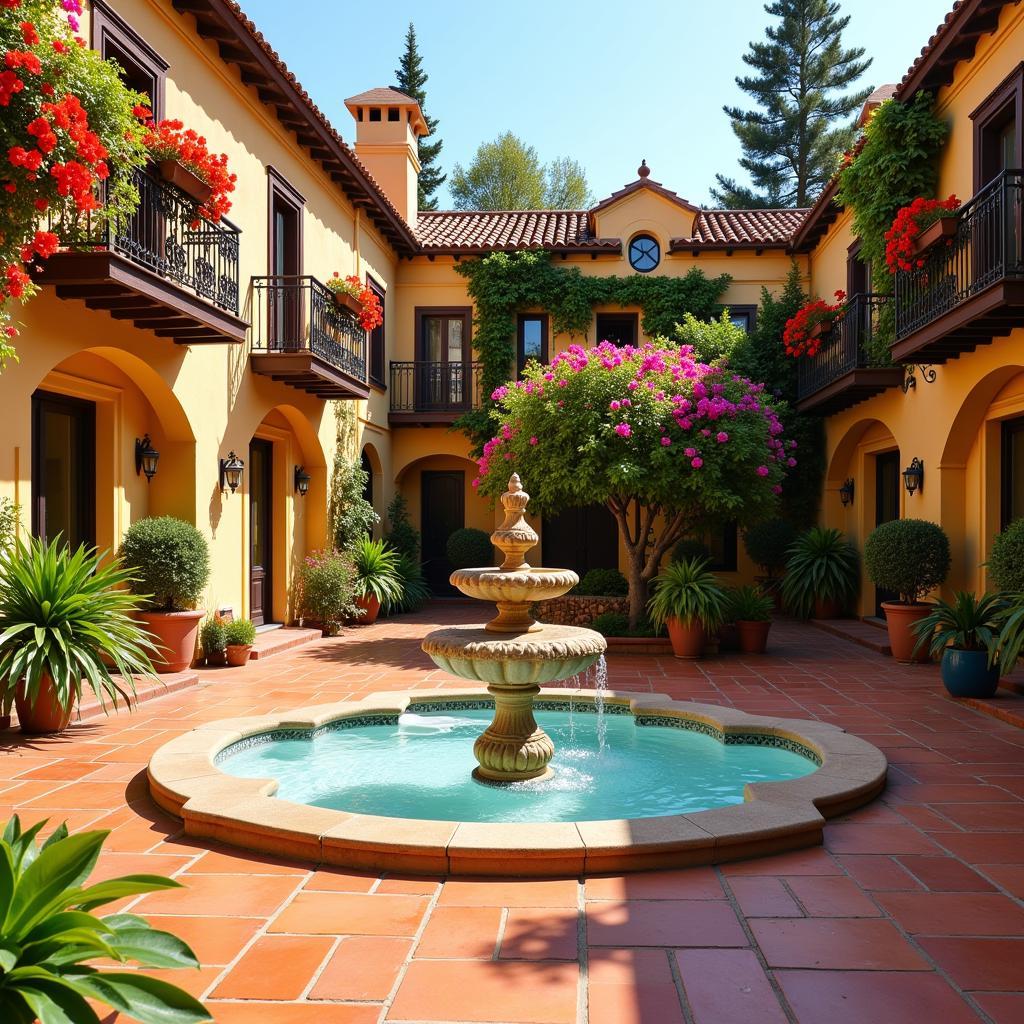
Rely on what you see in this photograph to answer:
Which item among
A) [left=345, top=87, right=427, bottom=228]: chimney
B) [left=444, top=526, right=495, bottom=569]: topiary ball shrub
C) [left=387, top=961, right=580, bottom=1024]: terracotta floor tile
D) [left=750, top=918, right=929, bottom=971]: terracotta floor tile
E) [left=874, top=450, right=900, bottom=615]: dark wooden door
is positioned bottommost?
[left=750, top=918, right=929, bottom=971]: terracotta floor tile

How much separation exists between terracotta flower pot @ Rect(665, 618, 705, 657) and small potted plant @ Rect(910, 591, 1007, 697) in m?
2.92

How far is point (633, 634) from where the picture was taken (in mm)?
11602

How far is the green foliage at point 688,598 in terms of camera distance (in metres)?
10.6

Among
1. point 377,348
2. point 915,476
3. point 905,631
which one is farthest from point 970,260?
point 377,348

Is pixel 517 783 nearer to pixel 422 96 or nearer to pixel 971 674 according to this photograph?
pixel 971 674

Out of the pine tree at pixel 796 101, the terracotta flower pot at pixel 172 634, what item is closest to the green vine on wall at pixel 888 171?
the terracotta flower pot at pixel 172 634

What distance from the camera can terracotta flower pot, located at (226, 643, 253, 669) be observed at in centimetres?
972

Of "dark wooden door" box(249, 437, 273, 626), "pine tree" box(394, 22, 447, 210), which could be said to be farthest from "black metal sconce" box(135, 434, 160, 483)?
"pine tree" box(394, 22, 447, 210)

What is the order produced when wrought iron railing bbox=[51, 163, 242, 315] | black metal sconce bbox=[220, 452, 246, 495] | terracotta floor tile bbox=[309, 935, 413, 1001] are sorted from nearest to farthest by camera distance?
terracotta floor tile bbox=[309, 935, 413, 1001] → wrought iron railing bbox=[51, 163, 242, 315] → black metal sconce bbox=[220, 452, 246, 495]

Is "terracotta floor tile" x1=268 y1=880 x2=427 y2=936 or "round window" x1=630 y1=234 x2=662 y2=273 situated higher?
"round window" x1=630 y1=234 x2=662 y2=273

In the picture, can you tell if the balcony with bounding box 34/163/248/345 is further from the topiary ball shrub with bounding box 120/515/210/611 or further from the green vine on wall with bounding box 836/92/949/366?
the green vine on wall with bounding box 836/92/949/366

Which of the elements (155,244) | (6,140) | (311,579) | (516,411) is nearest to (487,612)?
(311,579)

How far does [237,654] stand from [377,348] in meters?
8.66

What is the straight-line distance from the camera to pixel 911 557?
33.3 ft
